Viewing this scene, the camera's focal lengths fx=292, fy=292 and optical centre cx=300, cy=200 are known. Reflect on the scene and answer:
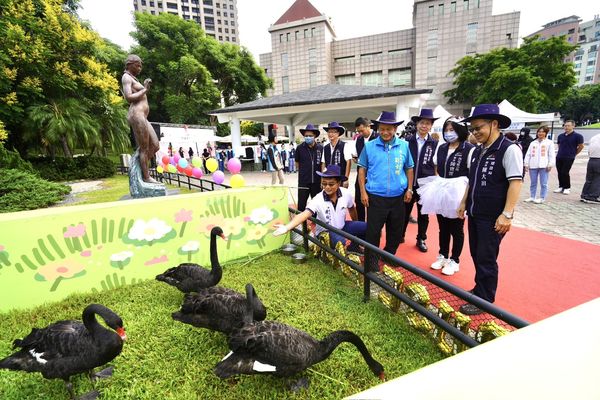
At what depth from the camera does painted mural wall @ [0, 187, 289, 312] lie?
2.98 meters

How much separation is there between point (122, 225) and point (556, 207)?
8.49m

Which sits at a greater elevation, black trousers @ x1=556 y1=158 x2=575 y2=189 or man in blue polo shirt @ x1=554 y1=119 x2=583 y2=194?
man in blue polo shirt @ x1=554 y1=119 x2=583 y2=194

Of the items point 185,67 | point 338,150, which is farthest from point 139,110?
point 185,67

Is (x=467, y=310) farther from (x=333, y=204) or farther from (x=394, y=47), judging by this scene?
(x=394, y=47)

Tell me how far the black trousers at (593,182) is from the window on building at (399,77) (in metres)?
39.4

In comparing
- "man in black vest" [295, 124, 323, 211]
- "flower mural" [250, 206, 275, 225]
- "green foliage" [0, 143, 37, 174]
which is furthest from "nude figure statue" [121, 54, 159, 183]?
"green foliage" [0, 143, 37, 174]

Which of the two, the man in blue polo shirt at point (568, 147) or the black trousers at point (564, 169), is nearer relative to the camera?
the man in blue polo shirt at point (568, 147)

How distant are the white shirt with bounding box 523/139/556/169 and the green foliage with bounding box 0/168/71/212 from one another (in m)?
13.5

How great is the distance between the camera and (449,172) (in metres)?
3.89

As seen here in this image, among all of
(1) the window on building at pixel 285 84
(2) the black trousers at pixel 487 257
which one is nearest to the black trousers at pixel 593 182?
(2) the black trousers at pixel 487 257

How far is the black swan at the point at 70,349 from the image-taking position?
1.91 metres

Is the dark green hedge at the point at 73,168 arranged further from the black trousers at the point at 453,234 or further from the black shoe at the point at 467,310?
the black shoe at the point at 467,310

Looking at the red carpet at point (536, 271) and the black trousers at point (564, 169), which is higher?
the black trousers at point (564, 169)

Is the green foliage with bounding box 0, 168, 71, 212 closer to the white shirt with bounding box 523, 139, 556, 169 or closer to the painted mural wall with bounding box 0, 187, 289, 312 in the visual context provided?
the painted mural wall with bounding box 0, 187, 289, 312
